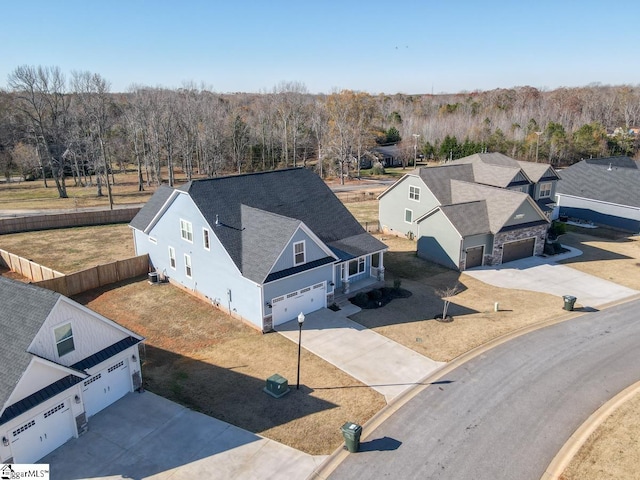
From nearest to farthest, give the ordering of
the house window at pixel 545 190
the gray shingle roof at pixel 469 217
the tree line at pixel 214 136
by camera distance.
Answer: the gray shingle roof at pixel 469 217
the house window at pixel 545 190
the tree line at pixel 214 136

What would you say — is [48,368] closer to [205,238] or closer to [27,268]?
[205,238]

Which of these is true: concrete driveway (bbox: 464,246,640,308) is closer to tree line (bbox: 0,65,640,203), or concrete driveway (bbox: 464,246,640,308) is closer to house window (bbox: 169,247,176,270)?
house window (bbox: 169,247,176,270)

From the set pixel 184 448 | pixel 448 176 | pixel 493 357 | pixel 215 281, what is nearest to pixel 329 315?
pixel 215 281

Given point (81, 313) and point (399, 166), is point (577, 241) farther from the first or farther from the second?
point (399, 166)

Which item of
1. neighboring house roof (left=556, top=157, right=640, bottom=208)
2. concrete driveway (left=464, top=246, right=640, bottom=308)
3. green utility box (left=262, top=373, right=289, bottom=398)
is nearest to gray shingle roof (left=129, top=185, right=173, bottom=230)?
green utility box (left=262, top=373, right=289, bottom=398)

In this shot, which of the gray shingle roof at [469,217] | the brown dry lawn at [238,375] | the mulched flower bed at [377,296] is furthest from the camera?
the gray shingle roof at [469,217]

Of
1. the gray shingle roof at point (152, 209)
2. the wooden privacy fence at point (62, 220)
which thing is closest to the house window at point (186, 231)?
the gray shingle roof at point (152, 209)

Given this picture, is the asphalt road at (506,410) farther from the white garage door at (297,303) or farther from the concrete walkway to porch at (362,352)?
the white garage door at (297,303)
